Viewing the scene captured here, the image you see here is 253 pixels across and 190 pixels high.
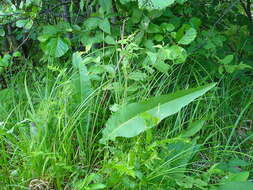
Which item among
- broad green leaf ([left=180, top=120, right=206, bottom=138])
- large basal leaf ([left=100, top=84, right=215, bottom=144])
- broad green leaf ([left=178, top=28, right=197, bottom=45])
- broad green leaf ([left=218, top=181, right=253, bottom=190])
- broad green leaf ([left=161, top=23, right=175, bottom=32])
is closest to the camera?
broad green leaf ([left=218, top=181, right=253, bottom=190])

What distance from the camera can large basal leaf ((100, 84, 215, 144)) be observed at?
1491 millimetres

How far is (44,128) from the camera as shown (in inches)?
60.4

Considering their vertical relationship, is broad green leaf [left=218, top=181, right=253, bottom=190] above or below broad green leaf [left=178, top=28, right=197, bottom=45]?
below

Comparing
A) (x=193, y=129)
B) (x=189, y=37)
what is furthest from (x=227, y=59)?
(x=193, y=129)

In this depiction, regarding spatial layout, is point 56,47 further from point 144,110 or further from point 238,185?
point 238,185

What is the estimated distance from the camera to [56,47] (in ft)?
6.41

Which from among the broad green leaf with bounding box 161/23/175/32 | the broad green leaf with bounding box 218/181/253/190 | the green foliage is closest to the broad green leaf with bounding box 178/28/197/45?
the green foliage

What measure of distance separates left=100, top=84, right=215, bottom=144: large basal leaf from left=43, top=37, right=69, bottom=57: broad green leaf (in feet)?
1.89

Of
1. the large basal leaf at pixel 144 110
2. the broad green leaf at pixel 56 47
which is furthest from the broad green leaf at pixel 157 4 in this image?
the broad green leaf at pixel 56 47

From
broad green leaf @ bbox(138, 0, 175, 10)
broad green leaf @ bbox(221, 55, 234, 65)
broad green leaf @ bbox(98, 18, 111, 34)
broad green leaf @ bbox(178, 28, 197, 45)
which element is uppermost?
broad green leaf @ bbox(138, 0, 175, 10)

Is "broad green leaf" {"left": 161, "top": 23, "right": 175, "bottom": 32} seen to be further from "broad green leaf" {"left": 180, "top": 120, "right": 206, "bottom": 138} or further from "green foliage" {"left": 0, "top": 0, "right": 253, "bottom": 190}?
"broad green leaf" {"left": 180, "top": 120, "right": 206, "bottom": 138}

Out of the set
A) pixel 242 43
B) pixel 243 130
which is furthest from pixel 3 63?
pixel 242 43

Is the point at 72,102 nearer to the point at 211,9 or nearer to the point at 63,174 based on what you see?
the point at 63,174

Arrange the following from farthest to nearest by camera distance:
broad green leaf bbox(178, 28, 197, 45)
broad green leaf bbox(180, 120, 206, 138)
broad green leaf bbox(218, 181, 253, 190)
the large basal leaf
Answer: broad green leaf bbox(178, 28, 197, 45) < broad green leaf bbox(180, 120, 206, 138) < the large basal leaf < broad green leaf bbox(218, 181, 253, 190)
